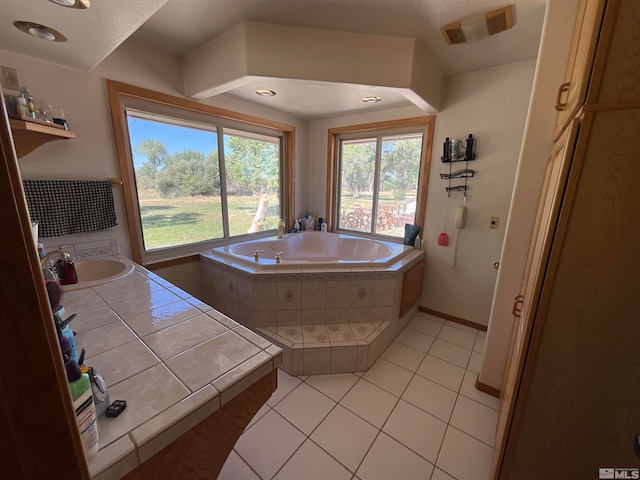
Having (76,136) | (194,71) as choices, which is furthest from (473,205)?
(76,136)

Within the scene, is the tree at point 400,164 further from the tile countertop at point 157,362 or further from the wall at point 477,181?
the tile countertop at point 157,362

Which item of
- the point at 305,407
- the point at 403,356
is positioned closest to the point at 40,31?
the point at 305,407

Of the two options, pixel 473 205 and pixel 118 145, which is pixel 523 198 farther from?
pixel 118 145

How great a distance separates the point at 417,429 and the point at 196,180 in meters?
2.72

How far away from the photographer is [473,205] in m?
2.44

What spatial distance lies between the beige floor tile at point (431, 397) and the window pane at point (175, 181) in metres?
2.37

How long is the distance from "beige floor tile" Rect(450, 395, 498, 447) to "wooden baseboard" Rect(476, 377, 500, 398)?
14cm

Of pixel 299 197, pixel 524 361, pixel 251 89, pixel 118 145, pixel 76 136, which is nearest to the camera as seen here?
pixel 524 361

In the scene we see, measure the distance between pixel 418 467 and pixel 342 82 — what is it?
7.86 feet

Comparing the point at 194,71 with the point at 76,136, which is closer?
the point at 76,136

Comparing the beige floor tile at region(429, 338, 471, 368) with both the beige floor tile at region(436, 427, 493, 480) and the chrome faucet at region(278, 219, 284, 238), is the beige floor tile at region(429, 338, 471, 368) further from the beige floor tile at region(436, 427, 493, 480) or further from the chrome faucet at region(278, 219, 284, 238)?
the chrome faucet at region(278, 219, 284, 238)

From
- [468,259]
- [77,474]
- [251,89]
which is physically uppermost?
[251,89]

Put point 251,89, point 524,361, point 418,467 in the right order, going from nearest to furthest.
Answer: point 524,361
point 418,467
point 251,89
